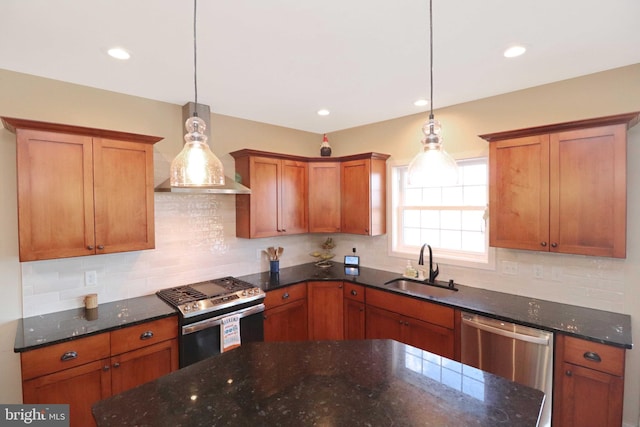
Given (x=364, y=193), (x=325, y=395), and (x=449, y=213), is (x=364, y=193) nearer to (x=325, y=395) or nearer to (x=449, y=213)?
(x=449, y=213)

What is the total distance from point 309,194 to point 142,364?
2301 mm

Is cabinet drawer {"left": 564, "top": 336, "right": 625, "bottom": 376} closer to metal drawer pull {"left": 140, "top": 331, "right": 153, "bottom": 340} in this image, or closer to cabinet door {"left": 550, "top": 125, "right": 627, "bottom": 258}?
cabinet door {"left": 550, "top": 125, "right": 627, "bottom": 258}

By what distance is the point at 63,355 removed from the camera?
1.92 m

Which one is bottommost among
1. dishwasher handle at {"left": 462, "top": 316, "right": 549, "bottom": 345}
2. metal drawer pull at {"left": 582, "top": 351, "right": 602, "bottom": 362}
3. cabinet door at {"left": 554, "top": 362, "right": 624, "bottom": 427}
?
cabinet door at {"left": 554, "top": 362, "right": 624, "bottom": 427}

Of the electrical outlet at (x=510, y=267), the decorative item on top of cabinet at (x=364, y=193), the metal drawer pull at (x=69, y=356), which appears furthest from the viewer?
the decorative item on top of cabinet at (x=364, y=193)

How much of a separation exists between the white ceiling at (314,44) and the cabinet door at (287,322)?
6.82 feet

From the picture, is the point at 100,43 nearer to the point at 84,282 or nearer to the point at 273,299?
the point at 84,282

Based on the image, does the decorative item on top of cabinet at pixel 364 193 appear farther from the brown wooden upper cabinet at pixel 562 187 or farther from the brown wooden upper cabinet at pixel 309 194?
the brown wooden upper cabinet at pixel 562 187

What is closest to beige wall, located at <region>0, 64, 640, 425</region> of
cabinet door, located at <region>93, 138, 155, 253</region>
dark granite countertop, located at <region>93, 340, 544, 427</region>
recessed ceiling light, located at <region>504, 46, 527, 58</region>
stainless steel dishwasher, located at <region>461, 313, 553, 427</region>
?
cabinet door, located at <region>93, 138, 155, 253</region>

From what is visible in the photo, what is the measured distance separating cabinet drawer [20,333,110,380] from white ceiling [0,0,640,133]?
1.85 meters

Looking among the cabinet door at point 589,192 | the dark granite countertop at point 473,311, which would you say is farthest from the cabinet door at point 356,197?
the cabinet door at point 589,192

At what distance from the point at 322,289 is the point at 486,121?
2.32m

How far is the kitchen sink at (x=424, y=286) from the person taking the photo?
2.94m

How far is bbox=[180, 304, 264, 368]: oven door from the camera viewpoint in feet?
7.79
